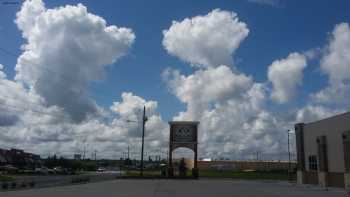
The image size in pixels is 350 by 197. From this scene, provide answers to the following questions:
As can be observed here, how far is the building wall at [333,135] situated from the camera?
38.9 metres

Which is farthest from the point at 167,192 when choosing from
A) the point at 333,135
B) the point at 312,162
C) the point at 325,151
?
the point at 312,162

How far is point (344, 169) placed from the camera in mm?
38406

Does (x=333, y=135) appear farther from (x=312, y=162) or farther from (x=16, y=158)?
(x=16, y=158)

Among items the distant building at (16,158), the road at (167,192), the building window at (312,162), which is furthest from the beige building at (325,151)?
the distant building at (16,158)

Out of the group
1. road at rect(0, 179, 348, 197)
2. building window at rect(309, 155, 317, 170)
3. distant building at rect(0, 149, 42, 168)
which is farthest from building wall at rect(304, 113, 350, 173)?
distant building at rect(0, 149, 42, 168)

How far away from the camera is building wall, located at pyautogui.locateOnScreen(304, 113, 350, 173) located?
38894 millimetres

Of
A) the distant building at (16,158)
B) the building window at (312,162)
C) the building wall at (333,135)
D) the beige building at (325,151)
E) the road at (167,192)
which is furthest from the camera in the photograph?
the distant building at (16,158)

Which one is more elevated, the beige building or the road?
the beige building

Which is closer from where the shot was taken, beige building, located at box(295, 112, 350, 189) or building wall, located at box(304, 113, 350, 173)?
beige building, located at box(295, 112, 350, 189)

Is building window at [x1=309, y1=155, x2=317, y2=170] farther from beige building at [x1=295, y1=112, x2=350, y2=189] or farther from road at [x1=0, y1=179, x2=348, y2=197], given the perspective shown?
road at [x1=0, y1=179, x2=348, y2=197]

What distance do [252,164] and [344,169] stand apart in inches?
5010

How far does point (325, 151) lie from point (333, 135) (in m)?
2.35

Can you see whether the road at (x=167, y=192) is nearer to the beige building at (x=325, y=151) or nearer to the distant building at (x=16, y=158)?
the beige building at (x=325, y=151)

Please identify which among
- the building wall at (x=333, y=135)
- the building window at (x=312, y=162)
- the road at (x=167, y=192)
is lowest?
the road at (x=167, y=192)
